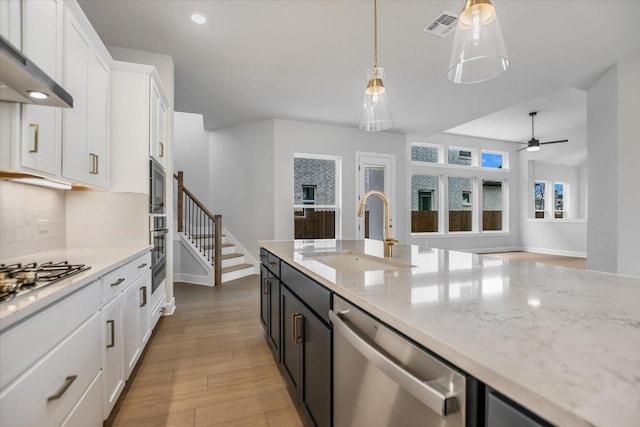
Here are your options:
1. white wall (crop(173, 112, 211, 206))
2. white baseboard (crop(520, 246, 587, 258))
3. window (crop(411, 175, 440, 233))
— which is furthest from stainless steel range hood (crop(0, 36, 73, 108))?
white baseboard (crop(520, 246, 587, 258))

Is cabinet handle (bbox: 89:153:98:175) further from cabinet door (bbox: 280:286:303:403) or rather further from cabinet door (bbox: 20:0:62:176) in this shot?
cabinet door (bbox: 280:286:303:403)

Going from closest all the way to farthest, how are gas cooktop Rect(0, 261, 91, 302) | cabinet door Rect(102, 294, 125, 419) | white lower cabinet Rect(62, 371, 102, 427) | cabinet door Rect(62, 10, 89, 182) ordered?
gas cooktop Rect(0, 261, 91, 302) < white lower cabinet Rect(62, 371, 102, 427) < cabinet door Rect(102, 294, 125, 419) < cabinet door Rect(62, 10, 89, 182)

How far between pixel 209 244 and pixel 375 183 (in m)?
3.64

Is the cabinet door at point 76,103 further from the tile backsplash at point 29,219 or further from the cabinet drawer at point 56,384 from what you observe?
the cabinet drawer at point 56,384

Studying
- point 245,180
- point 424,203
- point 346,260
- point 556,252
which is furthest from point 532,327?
point 556,252

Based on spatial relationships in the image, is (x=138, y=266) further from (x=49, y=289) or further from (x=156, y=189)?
(x=49, y=289)

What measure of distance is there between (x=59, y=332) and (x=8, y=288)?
0.73 feet

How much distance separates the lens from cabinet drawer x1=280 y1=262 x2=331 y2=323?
124 centimetres

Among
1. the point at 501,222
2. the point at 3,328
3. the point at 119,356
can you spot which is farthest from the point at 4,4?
the point at 501,222

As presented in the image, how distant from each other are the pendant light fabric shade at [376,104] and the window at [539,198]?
9755mm

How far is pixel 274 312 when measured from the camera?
2234 millimetres

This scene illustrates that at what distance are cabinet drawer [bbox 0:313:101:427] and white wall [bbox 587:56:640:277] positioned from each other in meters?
5.02

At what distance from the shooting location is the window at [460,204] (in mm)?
8448

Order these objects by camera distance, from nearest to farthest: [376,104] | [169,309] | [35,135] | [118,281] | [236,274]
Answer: [35,135] → [118,281] → [376,104] → [169,309] → [236,274]
